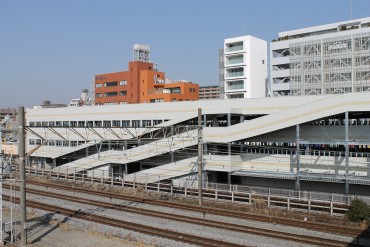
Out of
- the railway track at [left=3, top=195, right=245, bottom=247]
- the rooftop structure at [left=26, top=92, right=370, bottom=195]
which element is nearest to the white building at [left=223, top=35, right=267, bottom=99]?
the rooftop structure at [left=26, top=92, right=370, bottom=195]

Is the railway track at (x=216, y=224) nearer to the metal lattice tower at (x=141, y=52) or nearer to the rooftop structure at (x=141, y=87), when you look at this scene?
the rooftop structure at (x=141, y=87)

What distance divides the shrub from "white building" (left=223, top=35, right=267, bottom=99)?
47.1 metres

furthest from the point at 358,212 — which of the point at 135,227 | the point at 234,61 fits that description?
the point at 234,61

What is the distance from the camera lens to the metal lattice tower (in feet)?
306

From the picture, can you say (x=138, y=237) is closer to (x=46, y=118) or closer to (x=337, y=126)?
(x=337, y=126)

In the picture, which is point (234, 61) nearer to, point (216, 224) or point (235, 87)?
point (235, 87)

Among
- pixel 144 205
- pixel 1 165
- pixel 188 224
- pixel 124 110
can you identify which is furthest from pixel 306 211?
pixel 124 110

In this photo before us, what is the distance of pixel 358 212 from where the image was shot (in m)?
21.9

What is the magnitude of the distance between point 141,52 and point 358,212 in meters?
78.6

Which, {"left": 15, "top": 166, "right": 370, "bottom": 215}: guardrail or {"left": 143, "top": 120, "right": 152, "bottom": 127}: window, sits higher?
{"left": 143, "top": 120, "right": 152, "bottom": 127}: window

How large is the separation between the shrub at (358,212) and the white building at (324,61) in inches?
1499

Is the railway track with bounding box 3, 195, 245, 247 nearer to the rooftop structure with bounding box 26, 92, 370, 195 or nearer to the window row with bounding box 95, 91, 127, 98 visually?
the rooftop structure with bounding box 26, 92, 370, 195

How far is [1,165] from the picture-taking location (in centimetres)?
2006

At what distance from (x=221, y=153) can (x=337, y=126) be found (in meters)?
10.6
